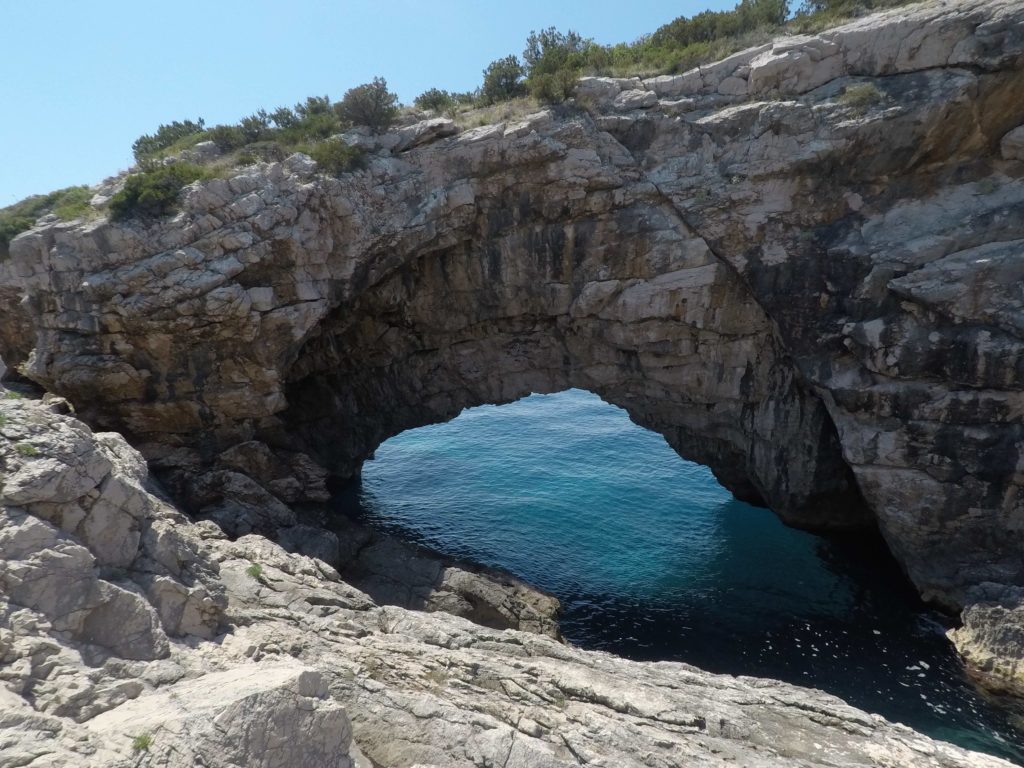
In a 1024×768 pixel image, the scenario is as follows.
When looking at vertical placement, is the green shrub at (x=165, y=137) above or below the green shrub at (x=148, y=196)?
above

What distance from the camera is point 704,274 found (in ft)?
82.3

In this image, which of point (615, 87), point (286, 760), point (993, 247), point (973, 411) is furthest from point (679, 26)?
point (286, 760)

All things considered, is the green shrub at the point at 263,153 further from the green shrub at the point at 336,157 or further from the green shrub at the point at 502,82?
the green shrub at the point at 502,82

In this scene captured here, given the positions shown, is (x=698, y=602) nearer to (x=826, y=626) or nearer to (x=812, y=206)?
(x=826, y=626)

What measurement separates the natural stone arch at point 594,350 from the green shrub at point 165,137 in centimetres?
1514

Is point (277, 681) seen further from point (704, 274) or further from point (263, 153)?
point (263, 153)

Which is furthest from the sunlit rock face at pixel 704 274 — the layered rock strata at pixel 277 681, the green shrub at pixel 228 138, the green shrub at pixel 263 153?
the layered rock strata at pixel 277 681

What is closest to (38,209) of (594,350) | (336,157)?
(336,157)

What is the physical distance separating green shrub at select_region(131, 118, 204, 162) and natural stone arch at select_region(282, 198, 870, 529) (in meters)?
15.1

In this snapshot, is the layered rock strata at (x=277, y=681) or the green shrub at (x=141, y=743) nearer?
the green shrub at (x=141, y=743)

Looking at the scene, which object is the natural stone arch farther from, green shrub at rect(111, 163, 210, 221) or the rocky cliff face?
green shrub at rect(111, 163, 210, 221)

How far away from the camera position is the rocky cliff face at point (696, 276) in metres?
20.7

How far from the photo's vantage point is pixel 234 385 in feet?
85.0

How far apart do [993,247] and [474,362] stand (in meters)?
22.6
